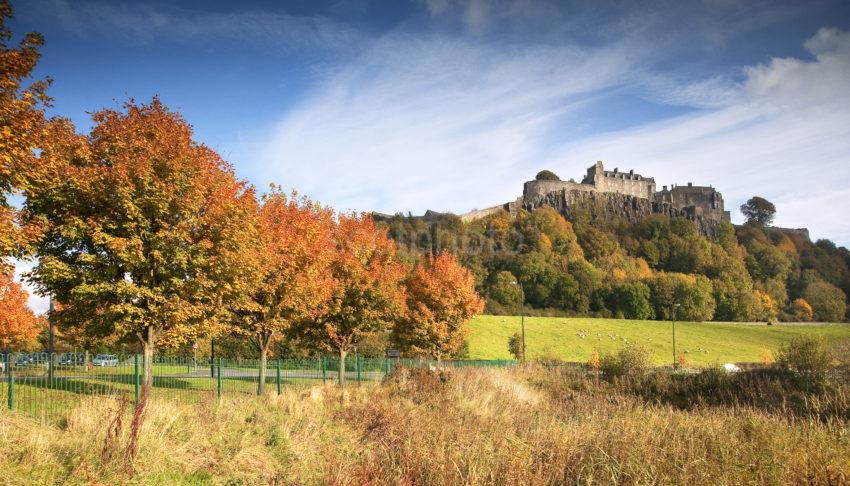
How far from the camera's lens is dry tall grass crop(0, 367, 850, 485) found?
7.78m

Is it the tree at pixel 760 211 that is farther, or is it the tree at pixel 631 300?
the tree at pixel 760 211

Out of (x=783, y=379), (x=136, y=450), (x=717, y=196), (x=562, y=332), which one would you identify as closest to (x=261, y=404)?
(x=136, y=450)

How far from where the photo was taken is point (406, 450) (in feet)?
28.5

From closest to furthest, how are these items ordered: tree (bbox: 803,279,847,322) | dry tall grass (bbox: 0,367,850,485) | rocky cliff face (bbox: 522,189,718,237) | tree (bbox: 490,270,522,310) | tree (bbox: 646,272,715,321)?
1. dry tall grass (bbox: 0,367,850,485)
2. tree (bbox: 490,270,522,310)
3. tree (bbox: 646,272,715,321)
4. tree (bbox: 803,279,847,322)
5. rocky cliff face (bbox: 522,189,718,237)

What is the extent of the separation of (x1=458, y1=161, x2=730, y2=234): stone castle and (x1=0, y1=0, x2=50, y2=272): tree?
126261 millimetres

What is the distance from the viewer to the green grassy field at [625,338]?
62.4 metres

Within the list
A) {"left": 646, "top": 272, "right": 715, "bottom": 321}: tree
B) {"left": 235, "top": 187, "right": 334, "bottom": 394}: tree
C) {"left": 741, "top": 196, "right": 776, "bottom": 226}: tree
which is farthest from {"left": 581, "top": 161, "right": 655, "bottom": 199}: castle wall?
{"left": 235, "top": 187, "right": 334, "bottom": 394}: tree

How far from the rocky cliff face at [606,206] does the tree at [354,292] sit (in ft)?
398

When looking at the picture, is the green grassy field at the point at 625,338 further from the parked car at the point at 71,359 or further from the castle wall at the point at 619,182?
the castle wall at the point at 619,182

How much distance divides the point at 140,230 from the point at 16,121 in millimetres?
5659

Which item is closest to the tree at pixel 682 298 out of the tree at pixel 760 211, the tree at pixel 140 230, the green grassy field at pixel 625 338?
the green grassy field at pixel 625 338

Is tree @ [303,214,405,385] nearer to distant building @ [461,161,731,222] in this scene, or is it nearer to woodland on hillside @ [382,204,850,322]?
woodland on hillside @ [382,204,850,322]

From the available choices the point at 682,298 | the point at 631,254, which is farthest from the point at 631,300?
the point at 631,254

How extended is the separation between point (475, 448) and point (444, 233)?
10746cm
